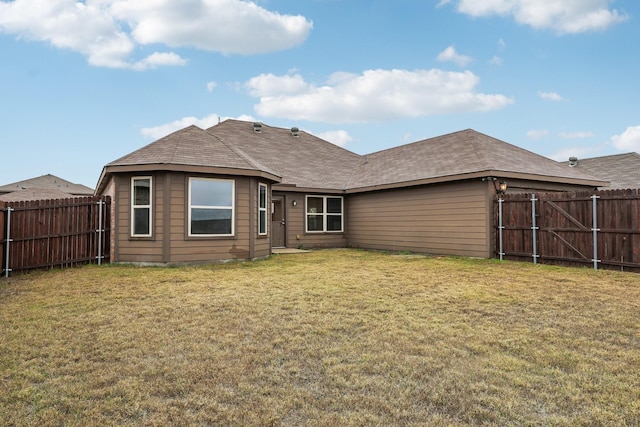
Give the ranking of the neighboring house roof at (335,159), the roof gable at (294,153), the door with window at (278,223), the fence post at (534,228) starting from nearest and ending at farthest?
the fence post at (534,228)
the neighboring house roof at (335,159)
the door with window at (278,223)
the roof gable at (294,153)

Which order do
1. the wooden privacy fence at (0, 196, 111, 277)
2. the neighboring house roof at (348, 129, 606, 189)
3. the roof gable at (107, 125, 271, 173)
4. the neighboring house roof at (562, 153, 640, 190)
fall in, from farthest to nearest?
the neighboring house roof at (562, 153, 640, 190) < the neighboring house roof at (348, 129, 606, 189) < the roof gable at (107, 125, 271, 173) < the wooden privacy fence at (0, 196, 111, 277)

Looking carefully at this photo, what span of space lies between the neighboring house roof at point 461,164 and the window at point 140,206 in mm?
7452

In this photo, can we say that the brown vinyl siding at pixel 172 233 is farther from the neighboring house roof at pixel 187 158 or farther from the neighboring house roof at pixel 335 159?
the neighboring house roof at pixel 335 159

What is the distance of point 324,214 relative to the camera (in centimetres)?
1459

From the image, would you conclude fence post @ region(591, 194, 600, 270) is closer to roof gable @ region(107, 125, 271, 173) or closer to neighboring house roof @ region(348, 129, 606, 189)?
neighboring house roof @ region(348, 129, 606, 189)

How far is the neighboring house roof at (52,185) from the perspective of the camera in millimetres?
32188

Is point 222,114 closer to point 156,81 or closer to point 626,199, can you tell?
point 156,81

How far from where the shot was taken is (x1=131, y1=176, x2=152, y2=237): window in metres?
8.95

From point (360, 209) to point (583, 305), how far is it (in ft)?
32.4

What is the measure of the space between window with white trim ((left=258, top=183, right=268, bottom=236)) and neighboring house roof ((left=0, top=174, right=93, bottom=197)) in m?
28.5

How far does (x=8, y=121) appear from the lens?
19.5 meters

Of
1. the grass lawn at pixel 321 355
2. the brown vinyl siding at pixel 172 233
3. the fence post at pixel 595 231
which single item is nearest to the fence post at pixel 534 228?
the fence post at pixel 595 231

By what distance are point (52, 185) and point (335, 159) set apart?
3081cm

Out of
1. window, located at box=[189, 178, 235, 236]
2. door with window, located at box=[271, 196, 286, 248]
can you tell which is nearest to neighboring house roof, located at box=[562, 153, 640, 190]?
door with window, located at box=[271, 196, 286, 248]
